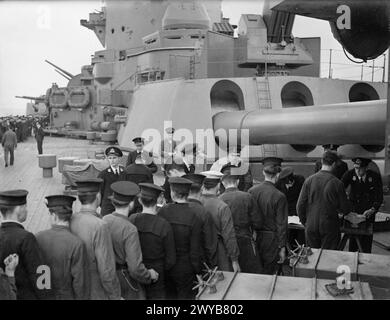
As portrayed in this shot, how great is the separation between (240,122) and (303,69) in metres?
2.97

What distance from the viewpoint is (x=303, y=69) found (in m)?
9.11

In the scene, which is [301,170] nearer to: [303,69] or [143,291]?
[303,69]

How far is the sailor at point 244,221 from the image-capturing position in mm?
4215

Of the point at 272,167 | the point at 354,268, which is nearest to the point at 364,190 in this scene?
the point at 272,167

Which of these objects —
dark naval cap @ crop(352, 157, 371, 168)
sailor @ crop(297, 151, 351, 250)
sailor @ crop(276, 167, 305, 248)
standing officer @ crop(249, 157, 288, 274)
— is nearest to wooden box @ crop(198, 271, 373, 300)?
standing officer @ crop(249, 157, 288, 274)

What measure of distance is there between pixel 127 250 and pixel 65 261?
0.41m

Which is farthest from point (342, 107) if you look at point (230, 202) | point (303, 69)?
point (303, 69)

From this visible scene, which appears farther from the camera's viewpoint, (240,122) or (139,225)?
(240,122)

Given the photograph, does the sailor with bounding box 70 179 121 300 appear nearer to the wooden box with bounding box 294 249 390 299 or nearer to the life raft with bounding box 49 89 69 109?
the wooden box with bounding box 294 249 390 299

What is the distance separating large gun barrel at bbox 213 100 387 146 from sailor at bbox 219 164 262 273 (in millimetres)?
1276

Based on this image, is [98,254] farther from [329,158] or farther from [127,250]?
[329,158]

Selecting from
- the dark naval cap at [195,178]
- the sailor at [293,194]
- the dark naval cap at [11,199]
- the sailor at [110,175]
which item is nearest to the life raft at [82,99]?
the sailor at [110,175]

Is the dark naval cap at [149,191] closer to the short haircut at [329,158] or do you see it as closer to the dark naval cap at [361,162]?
the short haircut at [329,158]

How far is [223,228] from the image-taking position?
390 centimetres
